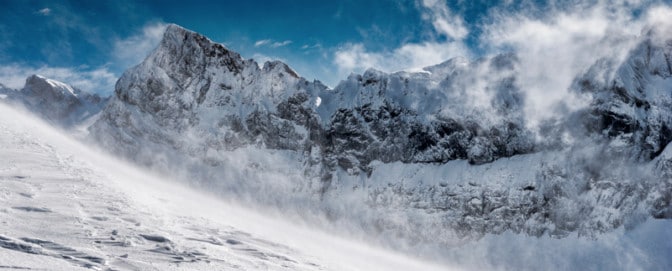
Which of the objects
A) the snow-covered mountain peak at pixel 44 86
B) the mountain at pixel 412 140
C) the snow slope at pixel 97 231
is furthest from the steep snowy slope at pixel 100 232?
the snow-covered mountain peak at pixel 44 86

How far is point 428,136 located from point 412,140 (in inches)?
135

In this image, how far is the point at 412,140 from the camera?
293 feet

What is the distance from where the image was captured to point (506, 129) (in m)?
79.8

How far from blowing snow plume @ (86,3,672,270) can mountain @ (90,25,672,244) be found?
0.75 feet

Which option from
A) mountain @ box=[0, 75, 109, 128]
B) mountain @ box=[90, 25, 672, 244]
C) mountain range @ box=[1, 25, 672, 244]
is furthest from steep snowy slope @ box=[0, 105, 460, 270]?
mountain @ box=[0, 75, 109, 128]

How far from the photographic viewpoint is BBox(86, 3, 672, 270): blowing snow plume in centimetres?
6944

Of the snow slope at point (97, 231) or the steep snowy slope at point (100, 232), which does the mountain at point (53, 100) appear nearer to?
the snow slope at point (97, 231)

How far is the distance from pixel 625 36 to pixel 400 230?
46.7m

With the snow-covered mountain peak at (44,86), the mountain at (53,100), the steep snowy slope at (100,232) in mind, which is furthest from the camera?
the snow-covered mountain peak at (44,86)

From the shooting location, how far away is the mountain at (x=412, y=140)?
69250mm

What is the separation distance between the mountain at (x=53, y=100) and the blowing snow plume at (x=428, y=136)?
52584mm

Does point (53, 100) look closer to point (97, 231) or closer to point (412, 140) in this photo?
point (412, 140)

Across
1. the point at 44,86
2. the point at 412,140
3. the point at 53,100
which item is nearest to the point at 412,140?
the point at 412,140

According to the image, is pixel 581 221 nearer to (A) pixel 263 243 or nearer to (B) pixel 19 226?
(A) pixel 263 243
